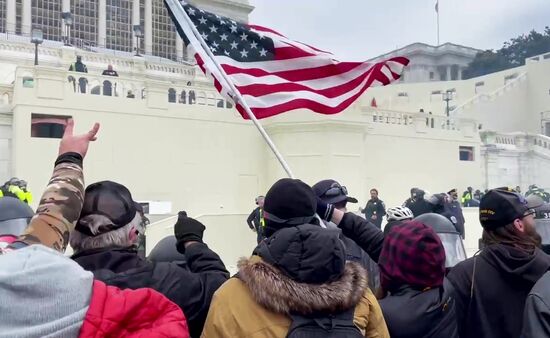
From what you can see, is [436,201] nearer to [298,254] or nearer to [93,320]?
[298,254]

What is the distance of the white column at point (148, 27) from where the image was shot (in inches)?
1606

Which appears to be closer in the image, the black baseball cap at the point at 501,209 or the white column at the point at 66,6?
the black baseball cap at the point at 501,209

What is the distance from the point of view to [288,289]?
1.91 metres

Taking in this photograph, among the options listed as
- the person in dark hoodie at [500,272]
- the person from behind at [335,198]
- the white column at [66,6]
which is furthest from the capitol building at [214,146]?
the white column at [66,6]

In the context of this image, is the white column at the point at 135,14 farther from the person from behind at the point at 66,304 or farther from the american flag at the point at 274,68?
the person from behind at the point at 66,304

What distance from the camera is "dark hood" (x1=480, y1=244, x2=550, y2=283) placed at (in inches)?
109

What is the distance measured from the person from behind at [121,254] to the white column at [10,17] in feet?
125

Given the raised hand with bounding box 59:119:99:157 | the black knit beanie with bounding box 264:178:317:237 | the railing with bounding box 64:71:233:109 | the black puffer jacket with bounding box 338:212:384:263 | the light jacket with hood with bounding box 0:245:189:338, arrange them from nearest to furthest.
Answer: the light jacket with hood with bounding box 0:245:189:338
the raised hand with bounding box 59:119:99:157
the black knit beanie with bounding box 264:178:317:237
the black puffer jacket with bounding box 338:212:384:263
the railing with bounding box 64:71:233:109

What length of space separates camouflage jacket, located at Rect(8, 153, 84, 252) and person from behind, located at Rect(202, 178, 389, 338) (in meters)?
0.56

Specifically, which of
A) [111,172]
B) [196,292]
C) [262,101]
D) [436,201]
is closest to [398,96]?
[111,172]

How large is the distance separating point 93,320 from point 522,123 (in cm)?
3819

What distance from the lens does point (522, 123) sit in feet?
119

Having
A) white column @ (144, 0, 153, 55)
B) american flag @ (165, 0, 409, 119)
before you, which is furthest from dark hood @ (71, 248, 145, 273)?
white column @ (144, 0, 153, 55)

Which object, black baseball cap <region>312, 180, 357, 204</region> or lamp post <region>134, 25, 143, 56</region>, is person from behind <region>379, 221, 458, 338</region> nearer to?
black baseball cap <region>312, 180, 357, 204</region>
